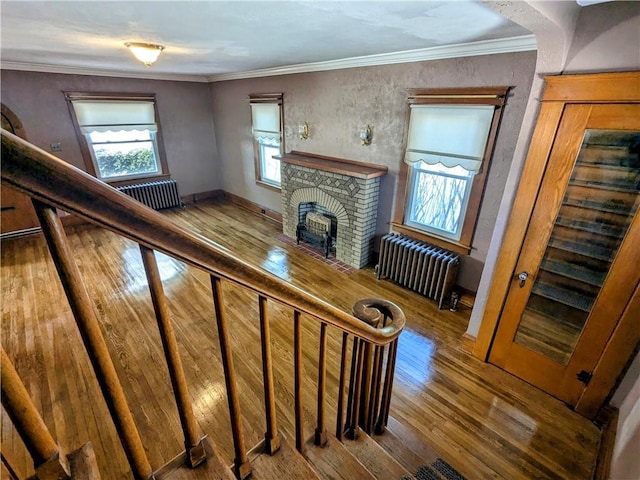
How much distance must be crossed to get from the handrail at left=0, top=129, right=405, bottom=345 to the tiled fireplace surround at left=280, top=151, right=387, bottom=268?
3.09 meters

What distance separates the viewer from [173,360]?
0.70 metres

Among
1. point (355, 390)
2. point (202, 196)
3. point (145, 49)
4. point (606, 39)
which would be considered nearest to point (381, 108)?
point (606, 39)

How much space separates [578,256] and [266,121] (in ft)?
15.5

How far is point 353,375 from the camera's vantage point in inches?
53.4

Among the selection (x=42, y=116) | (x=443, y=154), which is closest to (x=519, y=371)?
(x=443, y=154)

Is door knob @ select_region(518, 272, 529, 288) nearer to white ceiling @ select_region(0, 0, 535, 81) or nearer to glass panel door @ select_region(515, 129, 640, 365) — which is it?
glass panel door @ select_region(515, 129, 640, 365)

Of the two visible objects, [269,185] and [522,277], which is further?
[269,185]

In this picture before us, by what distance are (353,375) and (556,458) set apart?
1.69 meters

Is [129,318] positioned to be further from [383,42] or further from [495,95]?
[495,95]

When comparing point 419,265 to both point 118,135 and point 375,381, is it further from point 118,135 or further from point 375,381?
point 118,135

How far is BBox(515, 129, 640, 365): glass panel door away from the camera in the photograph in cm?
179

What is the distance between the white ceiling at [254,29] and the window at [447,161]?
0.43m

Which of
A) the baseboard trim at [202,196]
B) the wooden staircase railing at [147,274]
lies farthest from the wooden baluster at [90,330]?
the baseboard trim at [202,196]

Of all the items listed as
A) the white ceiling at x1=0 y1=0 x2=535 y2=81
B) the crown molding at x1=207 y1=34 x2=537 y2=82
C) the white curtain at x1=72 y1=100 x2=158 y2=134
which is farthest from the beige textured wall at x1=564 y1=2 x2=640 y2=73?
the white curtain at x1=72 y1=100 x2=158 y2=134
